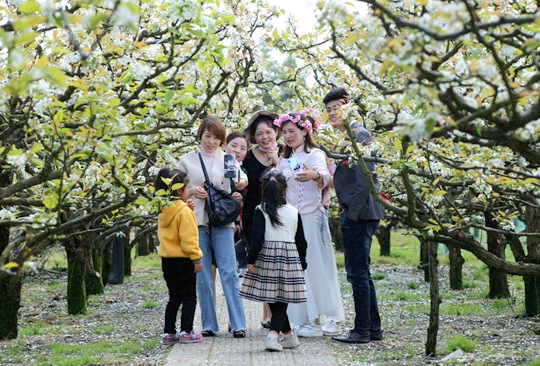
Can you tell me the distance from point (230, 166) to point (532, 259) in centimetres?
351

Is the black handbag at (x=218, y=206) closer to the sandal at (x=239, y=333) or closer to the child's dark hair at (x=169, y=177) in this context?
the child's dark hair at (x=169, y=177)

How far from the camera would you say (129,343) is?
8055 millimetres

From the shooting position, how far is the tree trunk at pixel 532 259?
830cm

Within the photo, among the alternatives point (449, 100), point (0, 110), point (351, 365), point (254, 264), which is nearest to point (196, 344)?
point (254, 264)

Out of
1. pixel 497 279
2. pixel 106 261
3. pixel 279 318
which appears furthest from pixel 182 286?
pixel 106 261

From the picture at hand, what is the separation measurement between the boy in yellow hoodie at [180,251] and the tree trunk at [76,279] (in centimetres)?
401

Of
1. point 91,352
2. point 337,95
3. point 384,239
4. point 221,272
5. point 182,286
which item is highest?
point 337,95

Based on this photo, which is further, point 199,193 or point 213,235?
point 213,235

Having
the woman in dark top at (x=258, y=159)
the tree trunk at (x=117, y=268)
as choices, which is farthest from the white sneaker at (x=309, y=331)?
the tree trunk at (x=117, y=268)

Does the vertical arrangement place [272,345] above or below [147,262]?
below

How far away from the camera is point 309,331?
764 cm

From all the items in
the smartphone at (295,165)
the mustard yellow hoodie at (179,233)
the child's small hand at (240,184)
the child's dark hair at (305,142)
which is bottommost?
the mustard yellow hoodie at (179,233)

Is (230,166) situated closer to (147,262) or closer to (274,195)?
(274,195)

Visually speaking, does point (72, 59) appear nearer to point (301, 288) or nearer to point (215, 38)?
point (215, 38)
